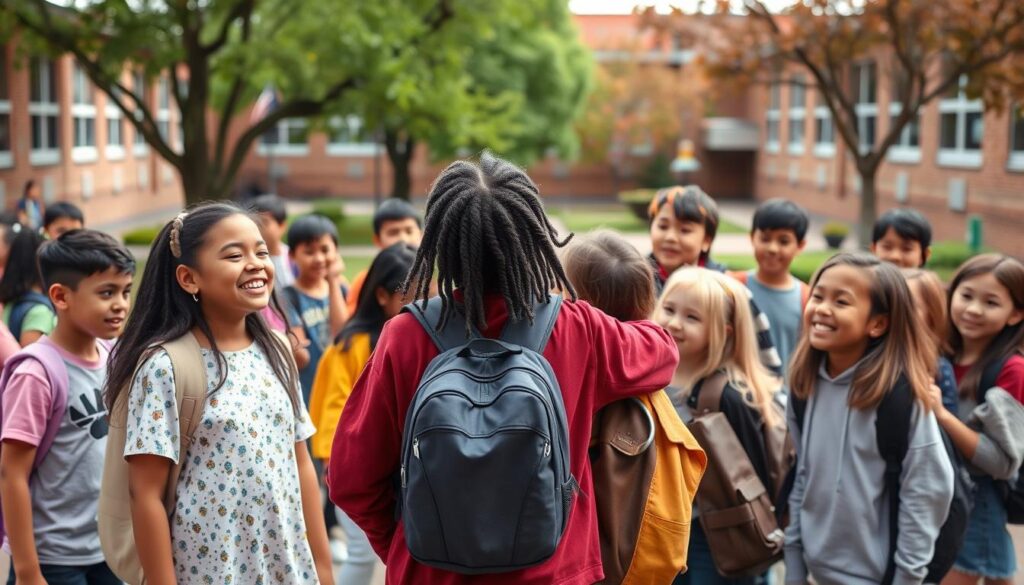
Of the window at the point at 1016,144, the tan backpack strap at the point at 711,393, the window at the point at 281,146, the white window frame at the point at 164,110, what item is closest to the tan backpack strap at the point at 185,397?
the tan backpack strap at the point at 711,393

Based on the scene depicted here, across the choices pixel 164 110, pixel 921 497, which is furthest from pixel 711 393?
pixel 164 110

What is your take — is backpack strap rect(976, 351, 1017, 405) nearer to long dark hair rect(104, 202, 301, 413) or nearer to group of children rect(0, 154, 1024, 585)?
group of children rect(0, 154, 1024, 585)

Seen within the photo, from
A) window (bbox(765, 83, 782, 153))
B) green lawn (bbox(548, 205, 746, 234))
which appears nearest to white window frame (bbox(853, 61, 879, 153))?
green lawn (bbox(548, 205, 746, 234))

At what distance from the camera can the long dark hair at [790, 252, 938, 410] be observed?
10.8 feet

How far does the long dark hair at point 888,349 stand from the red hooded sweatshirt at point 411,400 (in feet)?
3.90

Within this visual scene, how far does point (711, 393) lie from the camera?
3547 millimetres

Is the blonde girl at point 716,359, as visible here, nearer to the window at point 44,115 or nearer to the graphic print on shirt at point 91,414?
the graphic print on shirt at point 91,414

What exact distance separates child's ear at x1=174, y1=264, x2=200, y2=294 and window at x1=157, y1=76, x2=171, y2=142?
111 ft

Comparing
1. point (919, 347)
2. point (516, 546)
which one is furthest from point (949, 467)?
point (516, 546)

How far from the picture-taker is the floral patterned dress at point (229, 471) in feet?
8.52

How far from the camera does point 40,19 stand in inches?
614

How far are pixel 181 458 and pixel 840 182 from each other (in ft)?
97.4

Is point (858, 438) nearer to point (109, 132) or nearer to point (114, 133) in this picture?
point (109, 132)

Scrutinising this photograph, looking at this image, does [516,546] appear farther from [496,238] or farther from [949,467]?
[949,467]
